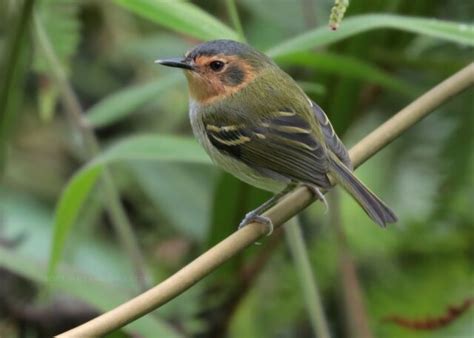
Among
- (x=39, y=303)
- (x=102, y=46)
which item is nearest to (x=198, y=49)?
(x=39, y=303)

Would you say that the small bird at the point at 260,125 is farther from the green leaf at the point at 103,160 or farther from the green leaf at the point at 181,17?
the green leaf at the point at 181,17

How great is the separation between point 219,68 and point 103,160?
489mm

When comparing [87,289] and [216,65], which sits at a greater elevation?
[216,65]

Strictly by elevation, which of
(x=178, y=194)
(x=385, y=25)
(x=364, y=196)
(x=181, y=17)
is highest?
(x=181, y=17)

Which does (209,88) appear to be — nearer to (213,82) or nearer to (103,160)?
(213,82)

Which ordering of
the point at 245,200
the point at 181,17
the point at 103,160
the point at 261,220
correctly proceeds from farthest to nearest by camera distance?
the point at 245,200 < the point at 103,160 < the point at 181,17 < the point at 261,220

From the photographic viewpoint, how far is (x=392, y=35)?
3.64 m

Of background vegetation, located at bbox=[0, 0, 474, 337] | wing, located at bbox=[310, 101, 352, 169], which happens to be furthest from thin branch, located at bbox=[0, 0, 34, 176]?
wing, located at bbox=[310, 101, 352, 169]

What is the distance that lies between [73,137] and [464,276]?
80.2 inches

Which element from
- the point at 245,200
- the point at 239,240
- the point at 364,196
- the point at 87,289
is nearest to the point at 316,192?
the point at 364,196

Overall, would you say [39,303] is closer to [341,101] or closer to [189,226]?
[189,226]

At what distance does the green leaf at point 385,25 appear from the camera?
2523mm

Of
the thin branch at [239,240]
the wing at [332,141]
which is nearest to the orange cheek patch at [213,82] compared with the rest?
the wing at [332,141]

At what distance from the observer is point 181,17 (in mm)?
2510
